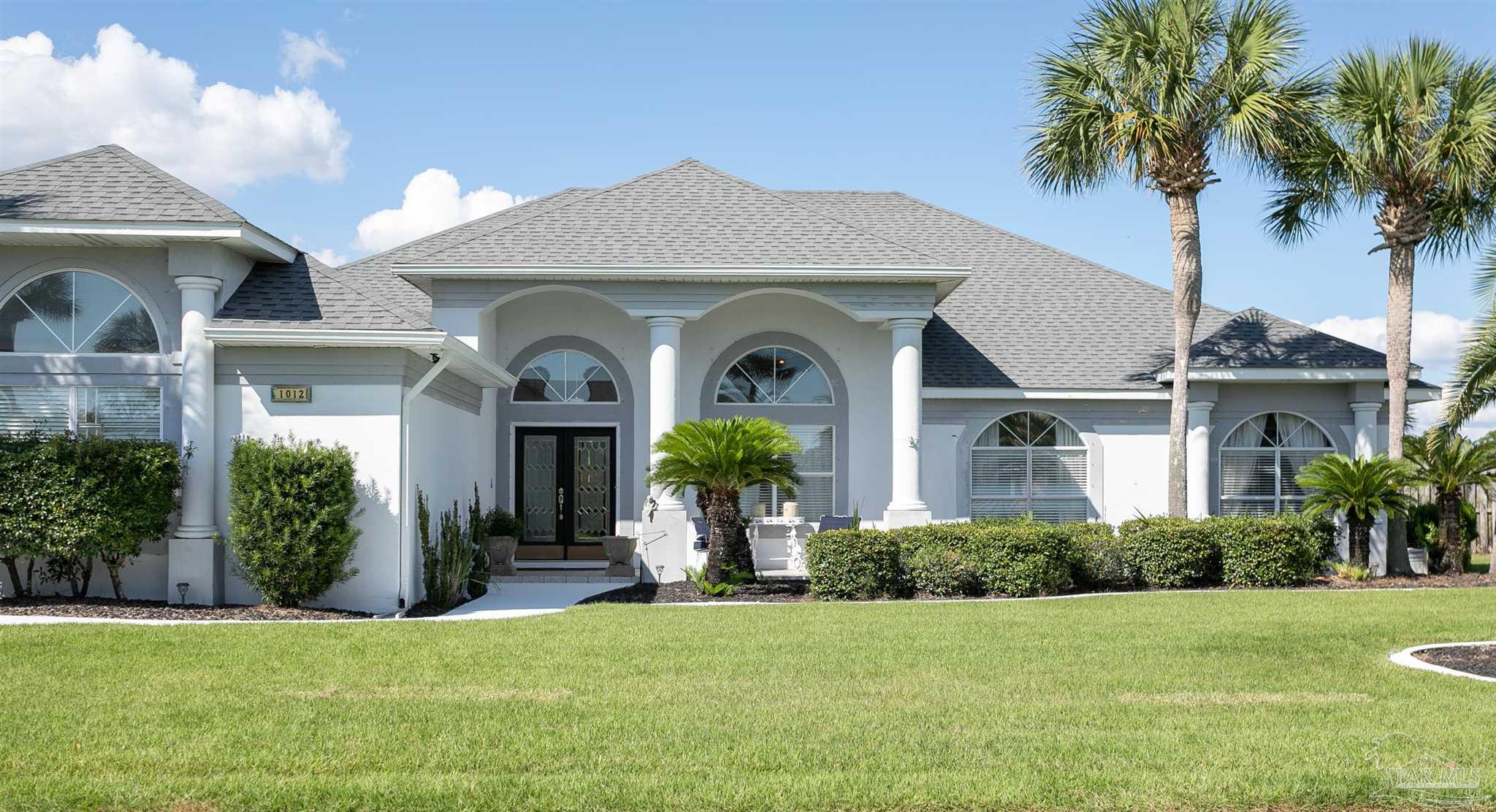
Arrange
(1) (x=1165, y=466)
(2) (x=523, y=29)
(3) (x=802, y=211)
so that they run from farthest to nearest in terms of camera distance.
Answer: (1) (x=1165, y=466)
(3) (x=802, y=211)
(2) (x=523, y=29)

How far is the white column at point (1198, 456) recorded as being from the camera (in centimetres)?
2056

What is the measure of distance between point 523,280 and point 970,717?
469 inches

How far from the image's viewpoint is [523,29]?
53.2ft

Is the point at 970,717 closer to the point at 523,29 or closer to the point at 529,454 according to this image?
the point at 523,29

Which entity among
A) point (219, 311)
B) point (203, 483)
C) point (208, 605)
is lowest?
point (208, 605)

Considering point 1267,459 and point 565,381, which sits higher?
point 565,381

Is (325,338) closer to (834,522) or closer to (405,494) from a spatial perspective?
(405,494)

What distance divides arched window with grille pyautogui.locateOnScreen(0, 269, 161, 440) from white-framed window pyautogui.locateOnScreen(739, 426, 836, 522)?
9.12m

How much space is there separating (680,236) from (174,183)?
6863 mm

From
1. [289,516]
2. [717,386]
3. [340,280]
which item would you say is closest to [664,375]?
[717,386]

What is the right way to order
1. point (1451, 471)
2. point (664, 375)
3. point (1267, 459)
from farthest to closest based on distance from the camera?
point (1267, 459)
point (1451, 471)
point (664, 375)

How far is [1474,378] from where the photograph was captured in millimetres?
20047

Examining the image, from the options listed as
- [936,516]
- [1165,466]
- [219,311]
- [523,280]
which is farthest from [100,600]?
[1165,466]

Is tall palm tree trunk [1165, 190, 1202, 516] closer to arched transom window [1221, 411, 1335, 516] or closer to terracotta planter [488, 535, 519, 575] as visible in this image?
arched transom window [1221, 411, 1335, 516]
